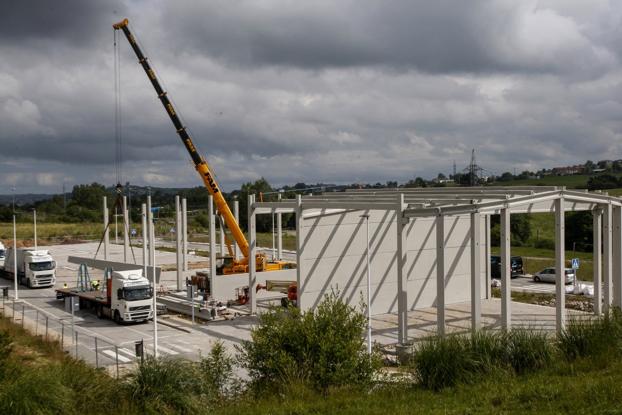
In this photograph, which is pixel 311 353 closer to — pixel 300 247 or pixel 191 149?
pixel 300 247

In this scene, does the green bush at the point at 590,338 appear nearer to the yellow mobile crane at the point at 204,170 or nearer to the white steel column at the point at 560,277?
the white steel column at the point at 560,277

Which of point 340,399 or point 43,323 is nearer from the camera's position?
point 340,399

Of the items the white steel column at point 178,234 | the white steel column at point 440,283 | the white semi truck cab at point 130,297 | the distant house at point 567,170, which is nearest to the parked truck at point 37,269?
the white steel column at point 178,234

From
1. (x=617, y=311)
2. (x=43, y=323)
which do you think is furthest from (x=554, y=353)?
(x=43, y=323)

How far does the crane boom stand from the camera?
32156mm

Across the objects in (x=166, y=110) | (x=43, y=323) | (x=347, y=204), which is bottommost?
(x=43, y=323)

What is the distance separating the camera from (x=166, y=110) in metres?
32.4

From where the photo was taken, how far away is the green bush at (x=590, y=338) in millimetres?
13305

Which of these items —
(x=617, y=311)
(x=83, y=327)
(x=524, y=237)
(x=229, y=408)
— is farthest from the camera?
(x=524, y=237)

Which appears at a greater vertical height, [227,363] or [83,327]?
[227,363]

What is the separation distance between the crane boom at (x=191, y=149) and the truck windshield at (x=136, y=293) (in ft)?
21.1

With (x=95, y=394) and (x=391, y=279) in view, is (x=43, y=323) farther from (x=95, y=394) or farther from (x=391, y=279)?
(x=95, y=394)

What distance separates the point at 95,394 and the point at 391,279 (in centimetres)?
1808

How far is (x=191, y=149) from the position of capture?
1289 inches
